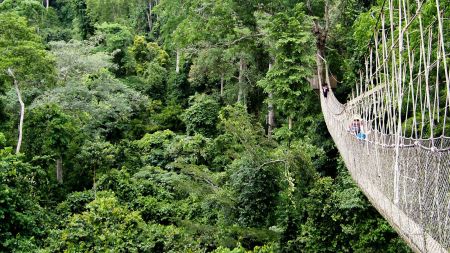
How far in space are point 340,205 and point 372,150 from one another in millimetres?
2934

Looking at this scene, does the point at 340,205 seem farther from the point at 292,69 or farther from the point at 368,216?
the point at 292,69

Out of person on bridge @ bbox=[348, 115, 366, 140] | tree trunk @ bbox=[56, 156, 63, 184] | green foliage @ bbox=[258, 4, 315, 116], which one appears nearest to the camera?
person on bridge @ bbox=[348, 115, 366, 140]

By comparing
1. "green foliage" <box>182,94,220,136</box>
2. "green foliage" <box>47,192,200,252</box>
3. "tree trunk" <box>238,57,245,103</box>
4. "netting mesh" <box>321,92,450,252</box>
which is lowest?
"green foliage" <box>47,192,200,252</box>

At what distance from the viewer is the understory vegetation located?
6402mm

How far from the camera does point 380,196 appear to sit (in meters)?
2.86

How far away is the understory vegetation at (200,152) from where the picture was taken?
6.40 metres

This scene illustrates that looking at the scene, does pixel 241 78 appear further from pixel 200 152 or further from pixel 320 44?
pixel 320 44

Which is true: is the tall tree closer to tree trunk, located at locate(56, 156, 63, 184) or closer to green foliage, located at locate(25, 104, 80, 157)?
green foliage, located at locate(25, 104, 80, 157)

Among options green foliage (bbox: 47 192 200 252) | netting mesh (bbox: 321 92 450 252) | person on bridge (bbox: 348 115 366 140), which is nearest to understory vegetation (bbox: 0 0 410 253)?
green foliage (bbox: 47 192 200 252)

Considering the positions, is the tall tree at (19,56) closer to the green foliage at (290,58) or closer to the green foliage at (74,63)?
the green foliage at (74,63)

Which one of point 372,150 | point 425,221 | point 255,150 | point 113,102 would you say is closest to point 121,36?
point 113,102

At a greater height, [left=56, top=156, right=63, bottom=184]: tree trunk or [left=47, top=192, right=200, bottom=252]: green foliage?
[left=56, top=156, right=63, bottom=184]: tree trunk

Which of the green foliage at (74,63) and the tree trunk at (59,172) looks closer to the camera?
the tree trunk at (59,172)

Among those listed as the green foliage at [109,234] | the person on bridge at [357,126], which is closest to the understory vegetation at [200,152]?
the green foliage at [109,234]
